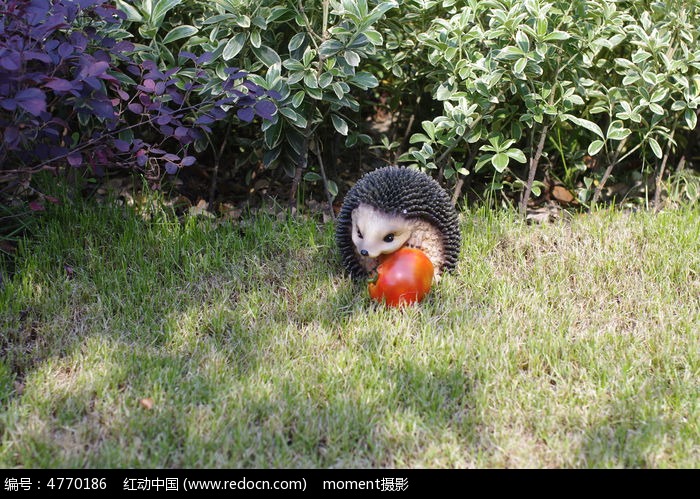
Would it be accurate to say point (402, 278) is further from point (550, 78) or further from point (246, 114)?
point (550, 78)

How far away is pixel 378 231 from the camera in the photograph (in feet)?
10.4

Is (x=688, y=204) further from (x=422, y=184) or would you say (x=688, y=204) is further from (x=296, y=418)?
(x=296, y=418)

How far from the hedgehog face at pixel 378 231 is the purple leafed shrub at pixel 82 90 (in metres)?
0.74

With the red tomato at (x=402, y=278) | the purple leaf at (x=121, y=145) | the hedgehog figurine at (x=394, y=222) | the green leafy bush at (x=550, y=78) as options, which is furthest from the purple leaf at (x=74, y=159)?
the green leafy bush at (x=550, y=78)

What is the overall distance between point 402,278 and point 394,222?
244mm

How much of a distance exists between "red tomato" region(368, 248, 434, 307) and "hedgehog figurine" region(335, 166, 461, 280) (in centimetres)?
6

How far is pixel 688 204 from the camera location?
4.32 meters

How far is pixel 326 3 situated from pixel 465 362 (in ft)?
6.77

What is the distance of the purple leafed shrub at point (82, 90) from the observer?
9.85ft

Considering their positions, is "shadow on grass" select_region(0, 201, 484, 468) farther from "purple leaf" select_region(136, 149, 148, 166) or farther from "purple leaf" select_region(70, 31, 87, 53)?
"purple leaf" select_region(70, 31, 87, 53)

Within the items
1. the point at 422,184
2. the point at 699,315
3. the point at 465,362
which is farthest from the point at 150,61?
the point at 699,315

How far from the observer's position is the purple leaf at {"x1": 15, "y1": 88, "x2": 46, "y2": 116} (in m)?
2.83

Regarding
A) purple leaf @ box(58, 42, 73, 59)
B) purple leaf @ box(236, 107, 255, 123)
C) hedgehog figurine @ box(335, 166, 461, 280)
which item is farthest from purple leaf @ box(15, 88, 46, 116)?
hedgehog figurine @ box(335, 166, 461, 280)

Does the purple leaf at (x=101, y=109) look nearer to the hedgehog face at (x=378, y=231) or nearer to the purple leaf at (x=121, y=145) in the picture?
the purple leaf at (x=121, y=145)
